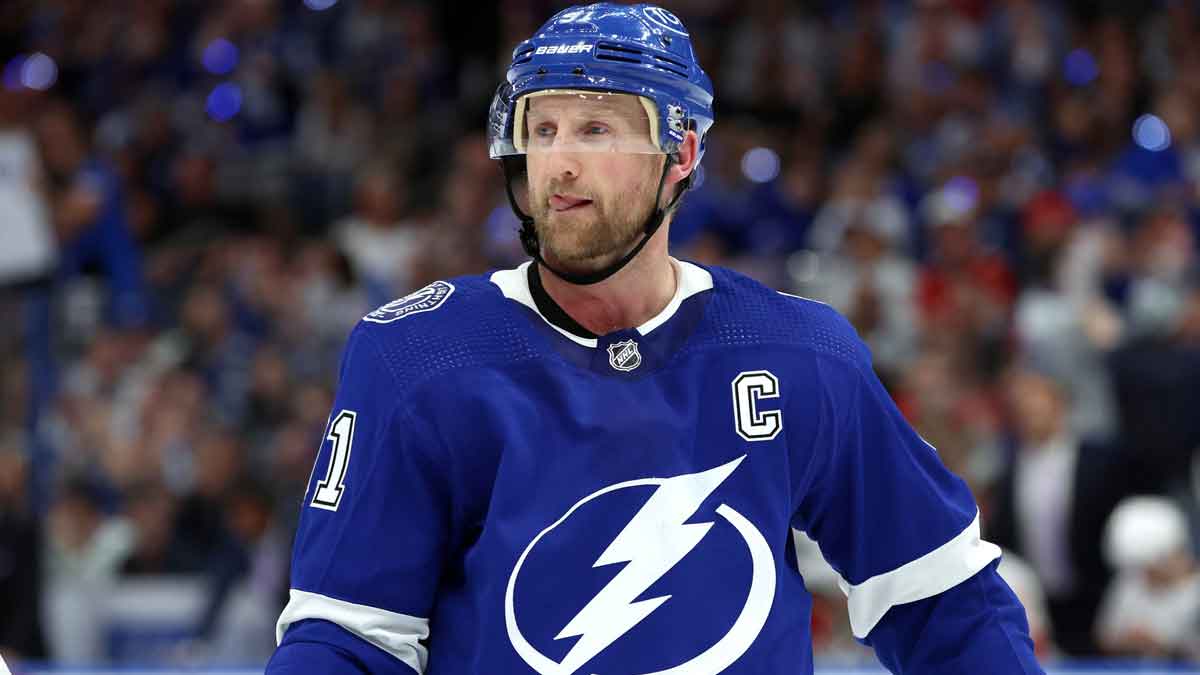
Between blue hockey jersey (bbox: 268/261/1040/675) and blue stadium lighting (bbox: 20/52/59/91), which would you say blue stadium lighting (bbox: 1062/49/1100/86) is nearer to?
blue stadium lighting (bbox: 20/52/59/91)

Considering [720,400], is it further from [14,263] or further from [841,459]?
[14,263]

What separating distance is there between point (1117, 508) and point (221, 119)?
5.49 meters

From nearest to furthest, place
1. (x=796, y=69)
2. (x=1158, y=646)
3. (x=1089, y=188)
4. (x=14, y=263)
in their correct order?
(x=1158, y=646) → (x=14, y=263) → (x=1089, y=188) → (x=796, y=69)

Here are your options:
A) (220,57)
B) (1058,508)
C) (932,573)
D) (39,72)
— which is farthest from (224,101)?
(932,573)

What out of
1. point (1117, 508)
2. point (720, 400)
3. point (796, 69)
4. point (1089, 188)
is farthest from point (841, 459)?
point (796, 69)

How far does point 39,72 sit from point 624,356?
7989 millimetres

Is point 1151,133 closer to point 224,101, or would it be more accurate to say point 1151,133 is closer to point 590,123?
point 224,101

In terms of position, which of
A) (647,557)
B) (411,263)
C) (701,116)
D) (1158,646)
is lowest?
(1158,646)

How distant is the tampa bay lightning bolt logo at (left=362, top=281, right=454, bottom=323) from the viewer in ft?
7.07

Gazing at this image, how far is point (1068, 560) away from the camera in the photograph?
5855 mm

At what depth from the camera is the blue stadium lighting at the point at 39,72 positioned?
29.9ft

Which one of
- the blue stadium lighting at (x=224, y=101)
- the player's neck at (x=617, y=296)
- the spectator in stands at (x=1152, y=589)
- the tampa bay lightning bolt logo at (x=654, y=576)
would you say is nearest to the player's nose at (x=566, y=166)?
the player's neck at (x=617, y=296)

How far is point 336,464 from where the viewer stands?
209 centimetres

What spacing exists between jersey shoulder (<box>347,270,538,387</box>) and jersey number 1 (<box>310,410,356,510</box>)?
0.09 meters
